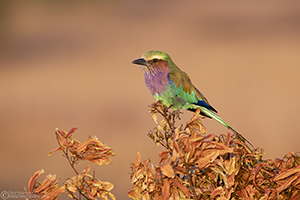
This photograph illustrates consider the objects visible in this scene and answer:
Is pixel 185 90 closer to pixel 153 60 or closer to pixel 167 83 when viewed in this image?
pixel 167 83

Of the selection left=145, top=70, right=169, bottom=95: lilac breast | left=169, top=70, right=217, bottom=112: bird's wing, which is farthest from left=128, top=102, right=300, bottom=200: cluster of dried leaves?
left=145, top=70, right=169, bottom=95: lilac breast

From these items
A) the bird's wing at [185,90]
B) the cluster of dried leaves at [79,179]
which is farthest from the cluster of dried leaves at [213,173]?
the bird's wing at [185,90]

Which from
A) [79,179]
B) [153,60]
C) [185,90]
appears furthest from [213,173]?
[153,60]

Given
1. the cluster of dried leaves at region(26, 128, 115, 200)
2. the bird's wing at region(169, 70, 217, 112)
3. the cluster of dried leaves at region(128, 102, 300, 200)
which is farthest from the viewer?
the bird's wing at region(169, 70, 217, 112)

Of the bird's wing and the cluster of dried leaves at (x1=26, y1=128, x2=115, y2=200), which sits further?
the bird's wing

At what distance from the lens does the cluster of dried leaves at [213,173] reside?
1110mm

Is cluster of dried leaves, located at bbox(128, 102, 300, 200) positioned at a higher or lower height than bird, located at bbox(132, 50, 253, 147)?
lower

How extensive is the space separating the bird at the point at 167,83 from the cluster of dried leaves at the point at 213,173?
1375mm

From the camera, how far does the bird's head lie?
2.65 metres

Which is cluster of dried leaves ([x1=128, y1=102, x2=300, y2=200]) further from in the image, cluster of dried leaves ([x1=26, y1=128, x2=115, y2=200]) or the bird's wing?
the bird's wing

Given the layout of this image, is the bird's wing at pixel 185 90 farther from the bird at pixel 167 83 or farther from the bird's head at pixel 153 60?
the bird's head at pixel 153 60

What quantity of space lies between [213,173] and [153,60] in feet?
5.37

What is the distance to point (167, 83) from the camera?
8.84ft

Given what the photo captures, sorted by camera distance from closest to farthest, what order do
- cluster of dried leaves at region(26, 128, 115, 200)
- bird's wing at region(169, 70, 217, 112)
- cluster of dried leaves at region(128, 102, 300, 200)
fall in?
cluster of dried leaves at region(128, 102, 300, 200) → cluster of dried leaves at region(26, 128, 115, 200) → bird's wing at region(169, 70, 217, 112)
